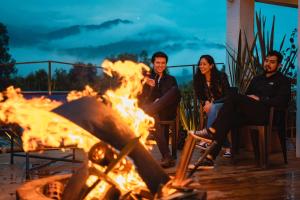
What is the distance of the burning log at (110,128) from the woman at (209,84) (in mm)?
2388

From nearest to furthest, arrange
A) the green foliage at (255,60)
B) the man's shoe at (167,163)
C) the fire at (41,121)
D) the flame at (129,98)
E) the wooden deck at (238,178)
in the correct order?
the fire at (41,121) → the flame at (129,98) → the wooden deck at (238,178) → the man's shoe at (167,163) → the green foliage at (255,60)

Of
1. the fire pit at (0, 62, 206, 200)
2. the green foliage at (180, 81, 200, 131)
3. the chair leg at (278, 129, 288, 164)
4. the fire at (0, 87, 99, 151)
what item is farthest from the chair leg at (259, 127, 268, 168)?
the fire at (0, 87, 99, 151)

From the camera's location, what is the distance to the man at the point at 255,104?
3871 mm

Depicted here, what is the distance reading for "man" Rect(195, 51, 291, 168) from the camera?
12.7ft

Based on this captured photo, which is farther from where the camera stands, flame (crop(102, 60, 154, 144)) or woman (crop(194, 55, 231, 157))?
woman (crop(194, 55, 231, 157))

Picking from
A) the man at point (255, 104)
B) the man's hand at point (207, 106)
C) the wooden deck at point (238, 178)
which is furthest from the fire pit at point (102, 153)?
the man's hand at point (207, 106)

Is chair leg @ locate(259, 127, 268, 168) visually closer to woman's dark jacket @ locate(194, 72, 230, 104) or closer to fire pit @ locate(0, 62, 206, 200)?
woman's dark jacket @ locate(194, 72, 230, 104)

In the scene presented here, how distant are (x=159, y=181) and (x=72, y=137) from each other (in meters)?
0.51

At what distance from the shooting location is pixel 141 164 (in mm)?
2061

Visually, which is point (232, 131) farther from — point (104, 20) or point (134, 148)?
point (104, 20)

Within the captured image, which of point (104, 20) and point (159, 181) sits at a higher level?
point (104, 20)

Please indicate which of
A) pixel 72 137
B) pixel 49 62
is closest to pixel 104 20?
pixel 49 62

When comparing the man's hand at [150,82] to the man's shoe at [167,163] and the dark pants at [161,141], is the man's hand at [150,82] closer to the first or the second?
the dark pants at [161,141]

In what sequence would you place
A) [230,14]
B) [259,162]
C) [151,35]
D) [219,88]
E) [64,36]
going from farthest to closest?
1. [151,35]
2. [64,36]
3. [230,14]
4. [219,88]
5. [259,162]
